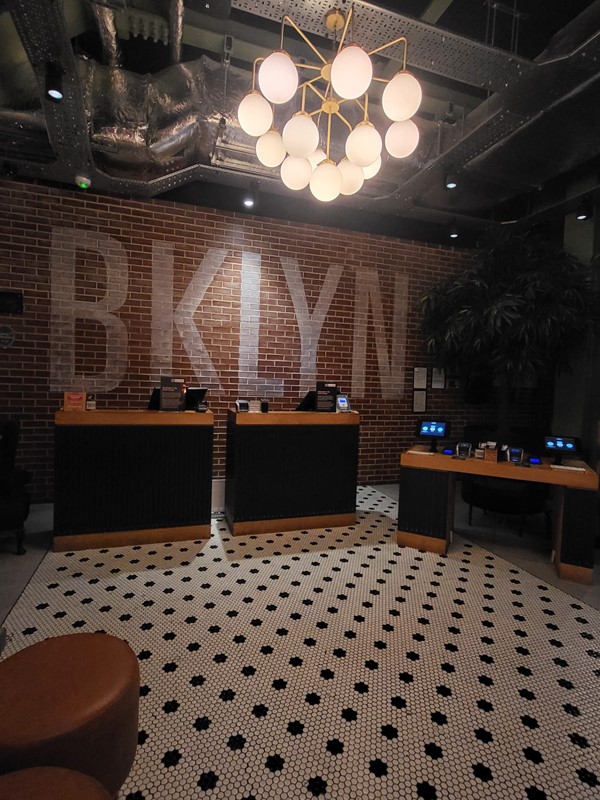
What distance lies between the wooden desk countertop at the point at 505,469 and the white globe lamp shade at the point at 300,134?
2528 mm

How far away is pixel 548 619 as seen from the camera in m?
2.68

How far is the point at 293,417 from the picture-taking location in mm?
3949

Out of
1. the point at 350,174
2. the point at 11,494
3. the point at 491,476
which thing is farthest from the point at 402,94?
the point at 11,494

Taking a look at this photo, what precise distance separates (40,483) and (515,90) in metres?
5.55

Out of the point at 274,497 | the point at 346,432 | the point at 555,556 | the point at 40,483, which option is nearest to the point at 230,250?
the point at 346,432

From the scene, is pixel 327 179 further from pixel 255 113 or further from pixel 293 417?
pixel 293 417

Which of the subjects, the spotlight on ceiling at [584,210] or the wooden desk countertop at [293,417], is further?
the spotlight on ceiling at [584,210]

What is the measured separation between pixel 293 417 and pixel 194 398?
3.11ft

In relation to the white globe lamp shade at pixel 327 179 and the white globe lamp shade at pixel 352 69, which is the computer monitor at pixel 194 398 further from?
the white globe lamp shade at pixel 352 69

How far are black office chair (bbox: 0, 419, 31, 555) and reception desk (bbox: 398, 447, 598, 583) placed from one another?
3.19 m

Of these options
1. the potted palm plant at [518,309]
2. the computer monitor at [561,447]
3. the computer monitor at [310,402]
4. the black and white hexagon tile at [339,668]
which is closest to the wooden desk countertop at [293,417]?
the computer monitor at [310,402]

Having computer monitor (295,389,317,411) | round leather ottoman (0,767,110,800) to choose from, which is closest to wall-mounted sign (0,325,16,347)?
computer monitor (295,389,317,411)

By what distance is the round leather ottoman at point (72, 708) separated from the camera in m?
1.04

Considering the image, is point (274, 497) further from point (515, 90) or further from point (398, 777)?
point (515, 90)
